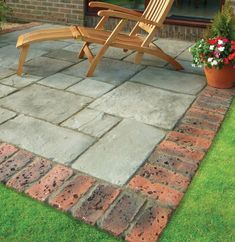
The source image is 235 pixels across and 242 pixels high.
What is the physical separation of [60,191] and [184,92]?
81.9 inches

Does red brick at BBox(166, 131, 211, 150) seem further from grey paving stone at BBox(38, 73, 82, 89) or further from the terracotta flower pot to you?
grey paving stone at BBox(38, 73, 82, 89)

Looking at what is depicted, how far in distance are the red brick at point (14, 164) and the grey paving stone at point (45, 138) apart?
0.08 metres

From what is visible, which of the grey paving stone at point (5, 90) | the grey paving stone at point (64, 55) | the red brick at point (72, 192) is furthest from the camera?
the grey paving stone at point (64, 55)

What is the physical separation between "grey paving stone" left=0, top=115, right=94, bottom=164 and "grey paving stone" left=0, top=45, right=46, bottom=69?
1656 mm

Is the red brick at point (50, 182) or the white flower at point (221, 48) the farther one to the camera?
the white flower at point (221, 48)

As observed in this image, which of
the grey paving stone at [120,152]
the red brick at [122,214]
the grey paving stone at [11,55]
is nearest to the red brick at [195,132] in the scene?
the grey paving stone at [120,152]

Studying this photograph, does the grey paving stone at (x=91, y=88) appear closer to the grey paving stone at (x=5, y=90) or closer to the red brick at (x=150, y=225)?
the grey paving stone at (x=5, y=90)

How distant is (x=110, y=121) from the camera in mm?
3314

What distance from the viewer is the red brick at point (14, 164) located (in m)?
2.54

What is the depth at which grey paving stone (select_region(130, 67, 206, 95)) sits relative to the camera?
13.4 feet

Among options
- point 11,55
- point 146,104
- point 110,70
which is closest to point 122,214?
point 146,104

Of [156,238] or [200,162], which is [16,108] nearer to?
[200,162]

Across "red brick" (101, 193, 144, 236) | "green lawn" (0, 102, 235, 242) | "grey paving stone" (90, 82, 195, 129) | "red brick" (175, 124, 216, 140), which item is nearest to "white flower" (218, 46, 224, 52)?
"grey paving stone" (90, 82, 195, 129)

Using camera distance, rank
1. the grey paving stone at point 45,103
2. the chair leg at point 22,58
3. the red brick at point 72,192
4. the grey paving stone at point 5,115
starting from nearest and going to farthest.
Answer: the red brick at point 72,192, the grey paving stone at point 5,115, the grey paving stone at point 45,103, the chair leg at point 22,58
